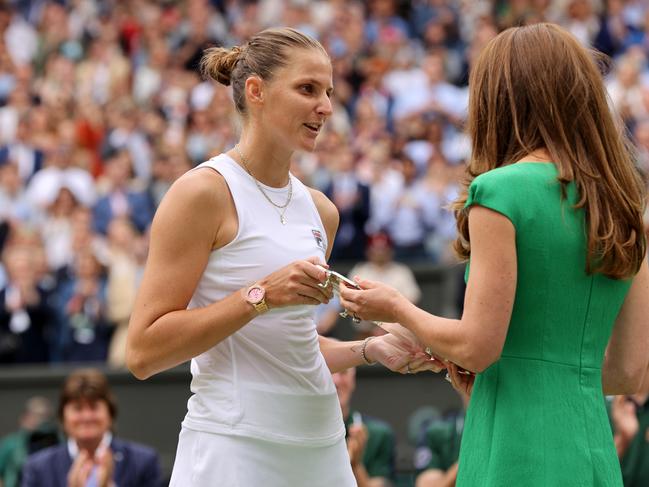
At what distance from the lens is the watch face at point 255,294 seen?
129 inches

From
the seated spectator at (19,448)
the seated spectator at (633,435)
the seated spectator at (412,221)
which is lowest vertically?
the seated spectator at (19,448)

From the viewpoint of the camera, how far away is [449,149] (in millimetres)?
11609

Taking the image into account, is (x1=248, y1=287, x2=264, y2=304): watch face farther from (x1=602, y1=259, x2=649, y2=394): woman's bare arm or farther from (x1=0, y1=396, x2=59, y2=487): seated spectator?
(x1=0, y1=396, x2=59, y2=487): seated spectator

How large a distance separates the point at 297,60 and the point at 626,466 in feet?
10.7

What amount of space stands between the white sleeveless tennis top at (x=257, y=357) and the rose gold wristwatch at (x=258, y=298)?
13 cm

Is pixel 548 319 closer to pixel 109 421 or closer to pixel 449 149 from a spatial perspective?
pixel 109 421

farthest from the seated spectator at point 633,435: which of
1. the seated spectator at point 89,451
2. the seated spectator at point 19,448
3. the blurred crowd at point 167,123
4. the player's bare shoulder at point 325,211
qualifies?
the blurred crowd at point 167,123

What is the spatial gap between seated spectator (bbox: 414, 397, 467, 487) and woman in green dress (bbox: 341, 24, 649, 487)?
3158 millimetres

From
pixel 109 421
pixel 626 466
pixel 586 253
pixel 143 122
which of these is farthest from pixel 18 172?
pixel 586 253

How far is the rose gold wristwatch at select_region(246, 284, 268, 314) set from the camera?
10.7 ft

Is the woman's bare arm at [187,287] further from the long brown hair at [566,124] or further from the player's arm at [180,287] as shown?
the long brown hair at [566,124]

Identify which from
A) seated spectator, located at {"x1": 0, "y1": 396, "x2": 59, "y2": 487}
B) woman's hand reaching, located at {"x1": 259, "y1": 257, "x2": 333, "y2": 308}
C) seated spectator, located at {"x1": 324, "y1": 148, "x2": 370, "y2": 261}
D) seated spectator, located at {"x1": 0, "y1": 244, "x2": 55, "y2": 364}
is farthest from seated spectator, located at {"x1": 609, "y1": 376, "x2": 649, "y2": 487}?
seated spectator, located at {"x1": 0, "y1": 244, "x2": 55, "y2": 364}

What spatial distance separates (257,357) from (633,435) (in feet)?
9.71

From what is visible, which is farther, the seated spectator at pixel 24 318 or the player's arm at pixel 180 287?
the seated spectator at pixel 24 318
